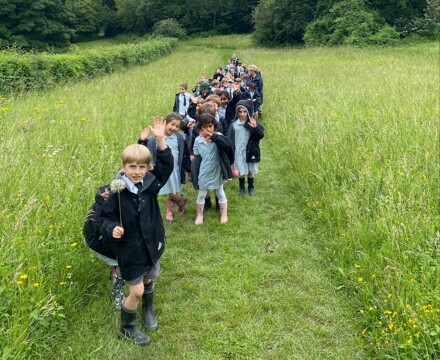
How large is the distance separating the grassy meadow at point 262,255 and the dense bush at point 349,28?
28.2 m

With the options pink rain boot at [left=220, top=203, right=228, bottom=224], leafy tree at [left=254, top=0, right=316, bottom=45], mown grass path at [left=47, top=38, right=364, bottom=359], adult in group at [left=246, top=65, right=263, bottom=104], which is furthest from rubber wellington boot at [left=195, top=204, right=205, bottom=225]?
leafy tree at [left=254, top=0, right=316, bottom=45]

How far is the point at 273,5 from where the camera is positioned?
47719 millimetres

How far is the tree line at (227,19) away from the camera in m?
34.1

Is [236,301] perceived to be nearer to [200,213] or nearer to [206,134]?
[200,213]

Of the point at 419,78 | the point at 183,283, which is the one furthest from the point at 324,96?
the point at 183,283

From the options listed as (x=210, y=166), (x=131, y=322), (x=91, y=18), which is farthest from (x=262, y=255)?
(x=91, y=18)

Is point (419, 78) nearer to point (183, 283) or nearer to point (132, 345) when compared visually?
point (183, 283)

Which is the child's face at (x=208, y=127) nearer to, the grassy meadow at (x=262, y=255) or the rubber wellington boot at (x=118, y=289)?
the grassy meadow at (x=262, y=255)

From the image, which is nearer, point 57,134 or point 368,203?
point 368,203

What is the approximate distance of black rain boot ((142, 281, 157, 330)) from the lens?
3145 millimetres

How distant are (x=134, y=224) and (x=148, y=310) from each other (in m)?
0.92

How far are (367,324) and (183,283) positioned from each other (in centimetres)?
181

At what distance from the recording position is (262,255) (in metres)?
4.30

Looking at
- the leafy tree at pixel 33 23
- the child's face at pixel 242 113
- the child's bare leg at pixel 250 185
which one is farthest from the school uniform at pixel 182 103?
the leafy tree at pixel 33 23
